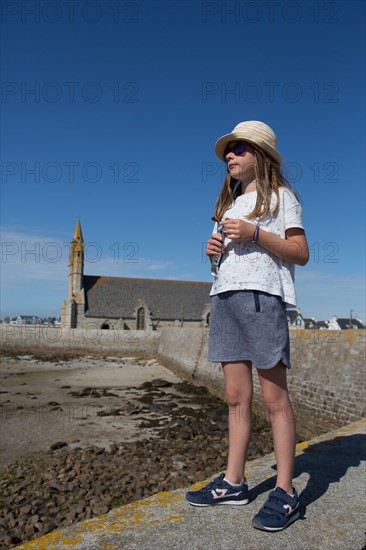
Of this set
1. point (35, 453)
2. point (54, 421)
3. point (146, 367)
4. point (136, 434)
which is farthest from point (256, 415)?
point (146, 367)

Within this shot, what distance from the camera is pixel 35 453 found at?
9.45 metres

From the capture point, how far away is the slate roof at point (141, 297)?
47094mm

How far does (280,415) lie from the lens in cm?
268

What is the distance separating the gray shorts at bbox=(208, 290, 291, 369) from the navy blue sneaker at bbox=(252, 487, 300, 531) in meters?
0.75

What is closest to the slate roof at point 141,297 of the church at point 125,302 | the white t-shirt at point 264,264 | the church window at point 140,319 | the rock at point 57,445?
the church at point 125,302

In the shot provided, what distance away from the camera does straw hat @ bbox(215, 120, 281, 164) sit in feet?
9.32

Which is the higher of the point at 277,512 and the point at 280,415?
the point at 280,415

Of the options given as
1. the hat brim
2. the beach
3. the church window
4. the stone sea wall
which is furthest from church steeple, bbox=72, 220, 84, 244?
the hat brim

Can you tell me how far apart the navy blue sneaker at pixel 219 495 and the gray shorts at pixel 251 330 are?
79cm

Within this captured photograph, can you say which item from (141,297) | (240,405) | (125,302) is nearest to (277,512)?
(240,405)

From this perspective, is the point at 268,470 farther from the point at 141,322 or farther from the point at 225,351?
the point at 141,322

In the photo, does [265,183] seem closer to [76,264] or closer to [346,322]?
[76,264]

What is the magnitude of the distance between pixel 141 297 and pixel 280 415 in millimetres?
46675

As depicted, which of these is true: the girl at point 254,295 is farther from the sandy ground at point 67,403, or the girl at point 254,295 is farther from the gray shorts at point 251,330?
the sandy ground at point 67,403
